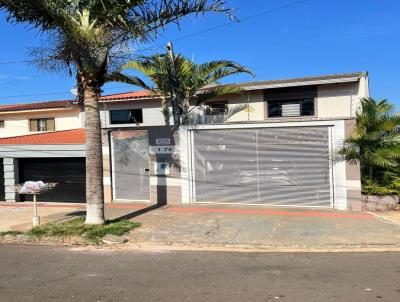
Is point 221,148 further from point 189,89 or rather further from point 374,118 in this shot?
point 374,118

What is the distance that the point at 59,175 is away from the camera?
16.6m

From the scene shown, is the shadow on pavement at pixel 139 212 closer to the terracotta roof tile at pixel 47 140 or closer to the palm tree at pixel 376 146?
the terracotta roof tile at pixel 47 140

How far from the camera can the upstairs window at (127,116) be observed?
21516 mm

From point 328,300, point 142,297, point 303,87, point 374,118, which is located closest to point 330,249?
point 328,300

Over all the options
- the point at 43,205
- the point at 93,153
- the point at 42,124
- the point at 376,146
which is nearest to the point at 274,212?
the point at 376,146

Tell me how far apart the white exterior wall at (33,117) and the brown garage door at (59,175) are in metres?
7.52

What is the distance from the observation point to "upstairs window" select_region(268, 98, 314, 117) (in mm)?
18109

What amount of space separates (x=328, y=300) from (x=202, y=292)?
159 centimetres

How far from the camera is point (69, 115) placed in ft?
82.0

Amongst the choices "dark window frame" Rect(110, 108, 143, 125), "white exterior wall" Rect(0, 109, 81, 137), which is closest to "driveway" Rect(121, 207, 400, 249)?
"dark window frame" Rect(110, 108, 143, 125)

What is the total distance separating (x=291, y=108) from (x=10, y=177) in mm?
11429

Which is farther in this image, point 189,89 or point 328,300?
point 189,89

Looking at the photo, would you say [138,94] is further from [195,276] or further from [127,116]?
[195,276]

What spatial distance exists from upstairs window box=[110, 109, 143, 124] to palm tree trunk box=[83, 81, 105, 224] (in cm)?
1077
